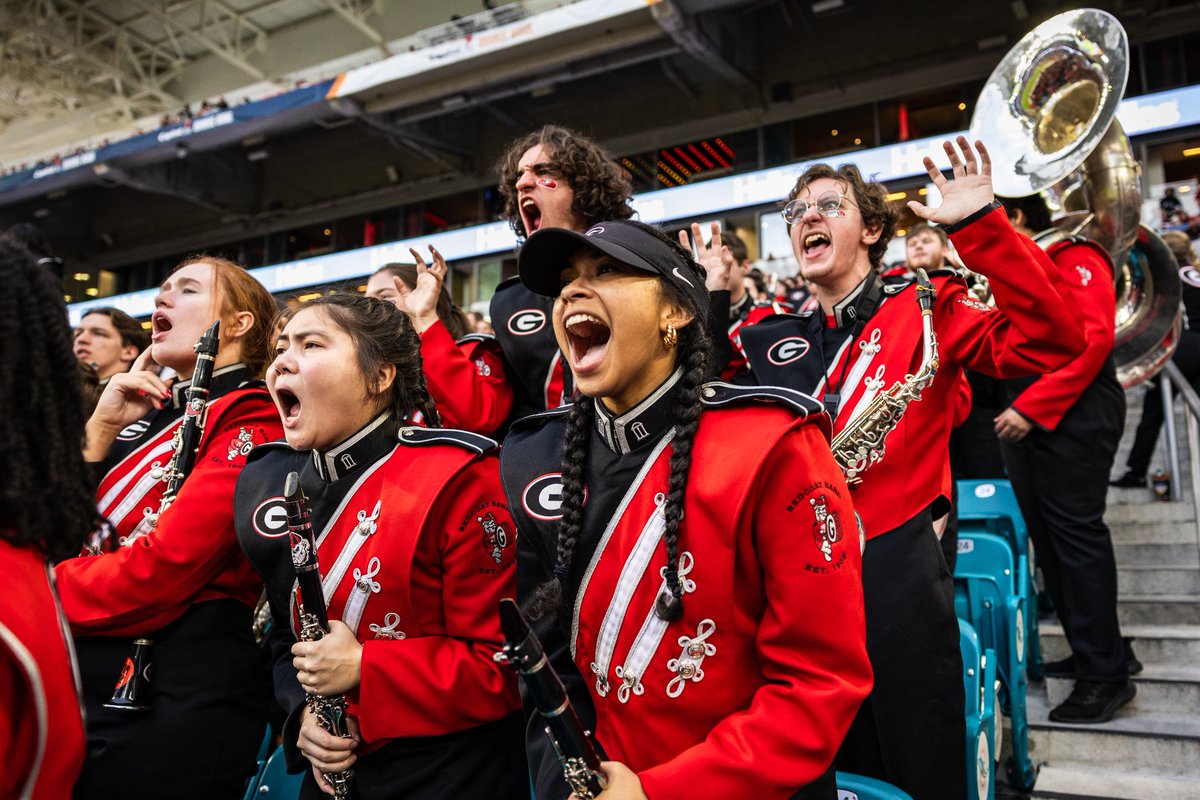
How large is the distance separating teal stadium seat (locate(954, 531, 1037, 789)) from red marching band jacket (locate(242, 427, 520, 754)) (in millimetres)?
1803

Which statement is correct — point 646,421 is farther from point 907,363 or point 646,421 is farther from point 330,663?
point 907,363

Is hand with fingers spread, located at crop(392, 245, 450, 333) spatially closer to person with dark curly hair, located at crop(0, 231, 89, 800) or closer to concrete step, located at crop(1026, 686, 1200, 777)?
person with dark curly hair, located at crop(0, 231, 89, 800)

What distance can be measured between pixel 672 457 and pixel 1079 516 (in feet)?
9.30

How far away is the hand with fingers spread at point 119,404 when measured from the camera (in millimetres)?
2822

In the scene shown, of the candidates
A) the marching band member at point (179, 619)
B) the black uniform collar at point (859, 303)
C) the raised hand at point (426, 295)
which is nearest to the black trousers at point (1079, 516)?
the black uniform collar at point (859, 303)

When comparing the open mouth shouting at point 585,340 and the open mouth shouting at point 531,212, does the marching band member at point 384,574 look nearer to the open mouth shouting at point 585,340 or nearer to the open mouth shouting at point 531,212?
the open mouth shouting at point 585,340

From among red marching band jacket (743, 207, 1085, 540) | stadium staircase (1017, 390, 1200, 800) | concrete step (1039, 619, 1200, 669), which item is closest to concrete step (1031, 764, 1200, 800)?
stadium staircase (1017, 390, 1200, 800)

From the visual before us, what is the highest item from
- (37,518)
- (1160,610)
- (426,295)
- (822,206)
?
(822,206)

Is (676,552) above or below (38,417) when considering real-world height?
below

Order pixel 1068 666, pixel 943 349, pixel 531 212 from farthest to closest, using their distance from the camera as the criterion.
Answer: pixel 1068 666
pixel 531 212
pixel 943 349

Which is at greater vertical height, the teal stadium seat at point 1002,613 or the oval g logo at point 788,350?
the oval g logo at point 788,350

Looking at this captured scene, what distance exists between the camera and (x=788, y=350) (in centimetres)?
268

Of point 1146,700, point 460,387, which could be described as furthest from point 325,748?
point 1146,700

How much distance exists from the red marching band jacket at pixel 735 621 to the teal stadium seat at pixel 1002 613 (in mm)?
1801
